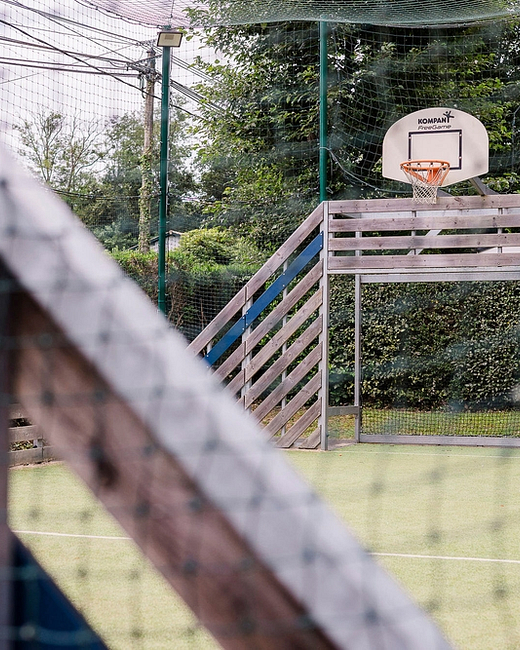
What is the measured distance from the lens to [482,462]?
7.85 m

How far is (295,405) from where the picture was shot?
352 inches

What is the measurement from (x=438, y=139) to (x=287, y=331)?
2.80m

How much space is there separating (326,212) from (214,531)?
8.27 meters

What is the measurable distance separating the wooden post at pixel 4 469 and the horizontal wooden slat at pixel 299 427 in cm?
819

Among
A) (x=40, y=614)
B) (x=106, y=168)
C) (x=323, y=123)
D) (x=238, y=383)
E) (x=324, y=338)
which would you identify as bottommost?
(x=238, y=383)

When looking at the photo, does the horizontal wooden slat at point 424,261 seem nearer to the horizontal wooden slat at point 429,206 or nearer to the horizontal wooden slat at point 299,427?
the horizontal wooden slat at point 429,206

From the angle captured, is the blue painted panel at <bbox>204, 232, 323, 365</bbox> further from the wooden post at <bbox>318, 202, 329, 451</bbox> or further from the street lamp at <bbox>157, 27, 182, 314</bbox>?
the street lamp at <bbox>157, 27, 182, 314</bbox>

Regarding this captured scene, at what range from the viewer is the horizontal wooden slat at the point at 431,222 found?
833 cm

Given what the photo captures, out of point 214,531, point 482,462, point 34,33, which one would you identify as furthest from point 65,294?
point 34,33

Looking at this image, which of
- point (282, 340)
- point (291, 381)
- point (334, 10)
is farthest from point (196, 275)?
point (334, 10)

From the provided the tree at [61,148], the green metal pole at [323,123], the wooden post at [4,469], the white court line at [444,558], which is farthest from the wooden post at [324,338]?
the wooden post at [4,469]

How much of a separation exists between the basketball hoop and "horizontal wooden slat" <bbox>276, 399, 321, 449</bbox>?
2345 millimetres

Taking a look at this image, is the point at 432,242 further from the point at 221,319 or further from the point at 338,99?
the point at 338,99

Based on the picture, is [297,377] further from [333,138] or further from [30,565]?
[30,565]
